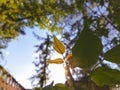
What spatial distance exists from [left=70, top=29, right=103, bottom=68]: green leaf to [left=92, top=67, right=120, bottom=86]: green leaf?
0.04 feet

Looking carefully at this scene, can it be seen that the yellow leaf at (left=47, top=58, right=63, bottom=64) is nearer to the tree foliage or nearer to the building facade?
the tree foliage

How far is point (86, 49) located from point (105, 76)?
4cm

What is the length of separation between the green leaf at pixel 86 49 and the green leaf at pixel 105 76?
0.01m

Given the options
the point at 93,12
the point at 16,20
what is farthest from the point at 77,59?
the point at 16,20

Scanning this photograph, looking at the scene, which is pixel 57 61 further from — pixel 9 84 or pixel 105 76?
pixel 9 84

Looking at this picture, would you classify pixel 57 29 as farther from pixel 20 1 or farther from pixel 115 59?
pixel 115 59

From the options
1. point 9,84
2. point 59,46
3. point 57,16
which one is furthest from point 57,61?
point 9,84

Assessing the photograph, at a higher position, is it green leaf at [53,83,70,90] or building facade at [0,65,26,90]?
green leaf at [53,83,70,90]

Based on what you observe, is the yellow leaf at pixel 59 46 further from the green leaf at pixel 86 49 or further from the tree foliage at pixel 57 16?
the tree foliage at pixel 57 16

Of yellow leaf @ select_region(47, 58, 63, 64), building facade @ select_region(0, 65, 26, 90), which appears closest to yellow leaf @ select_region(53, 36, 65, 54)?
yellow leaf @ select_region(47, 58, 63, 64)

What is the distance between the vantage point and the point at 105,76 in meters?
0.33

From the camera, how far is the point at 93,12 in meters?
14.3

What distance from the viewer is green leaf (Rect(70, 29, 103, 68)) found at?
32 centimetres

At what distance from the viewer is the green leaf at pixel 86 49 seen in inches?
Result: 12.5
